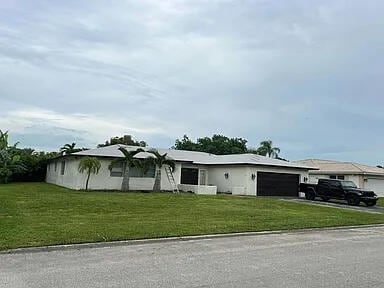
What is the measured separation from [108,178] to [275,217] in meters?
16.3

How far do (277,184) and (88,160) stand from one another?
610 inches

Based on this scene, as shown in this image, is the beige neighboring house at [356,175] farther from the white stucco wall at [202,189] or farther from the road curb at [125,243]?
the road curb at [125,243]

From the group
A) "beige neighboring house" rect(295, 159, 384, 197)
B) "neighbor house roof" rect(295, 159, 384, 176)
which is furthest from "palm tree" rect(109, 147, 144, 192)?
"beige neighboring house" rect(295, 159, 384, 197)

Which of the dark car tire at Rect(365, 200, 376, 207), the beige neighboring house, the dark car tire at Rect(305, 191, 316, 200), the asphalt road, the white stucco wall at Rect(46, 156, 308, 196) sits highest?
the beige neighboring house

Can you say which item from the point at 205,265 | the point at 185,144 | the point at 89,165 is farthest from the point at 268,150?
the point at 205,265

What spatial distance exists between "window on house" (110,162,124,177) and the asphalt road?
2059 centimetres

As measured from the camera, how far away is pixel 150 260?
902 centimetres

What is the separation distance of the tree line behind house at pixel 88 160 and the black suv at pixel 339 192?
1096cm

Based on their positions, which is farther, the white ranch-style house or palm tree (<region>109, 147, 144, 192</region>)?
the white ranch-style house

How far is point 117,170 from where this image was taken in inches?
1262

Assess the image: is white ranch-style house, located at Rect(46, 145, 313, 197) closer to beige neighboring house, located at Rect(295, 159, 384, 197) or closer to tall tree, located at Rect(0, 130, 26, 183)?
tall tree, located at Rect(0, 130, 26, 183)

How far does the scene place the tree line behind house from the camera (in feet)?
103

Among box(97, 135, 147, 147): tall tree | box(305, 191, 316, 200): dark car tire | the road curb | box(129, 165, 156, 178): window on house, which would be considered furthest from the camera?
box(97, 135, 147, 147): tall tree

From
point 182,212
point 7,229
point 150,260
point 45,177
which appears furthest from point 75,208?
point 45,177
